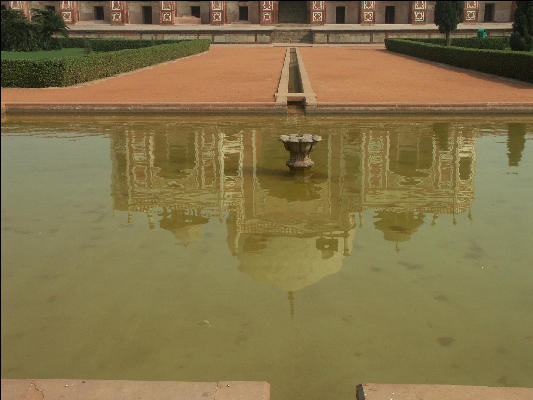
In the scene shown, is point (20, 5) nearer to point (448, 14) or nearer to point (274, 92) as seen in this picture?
point (448, 14)

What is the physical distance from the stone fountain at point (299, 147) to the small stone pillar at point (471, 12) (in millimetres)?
47688

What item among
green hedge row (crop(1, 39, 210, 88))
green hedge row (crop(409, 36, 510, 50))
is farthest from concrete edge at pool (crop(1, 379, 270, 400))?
green hedge row (crop(409, 36, 510, 50))

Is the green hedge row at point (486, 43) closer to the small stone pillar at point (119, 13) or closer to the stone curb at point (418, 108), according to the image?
the stone curb at point (418, 108)

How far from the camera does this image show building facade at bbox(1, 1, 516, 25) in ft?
164

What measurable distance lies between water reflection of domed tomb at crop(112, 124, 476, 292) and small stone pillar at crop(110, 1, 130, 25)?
44.4m

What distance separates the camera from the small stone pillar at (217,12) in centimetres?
5016

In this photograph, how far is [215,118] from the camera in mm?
12047

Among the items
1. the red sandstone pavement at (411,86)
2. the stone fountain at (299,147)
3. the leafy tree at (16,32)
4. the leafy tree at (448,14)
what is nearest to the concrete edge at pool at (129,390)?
the stone fountain at (299,147)

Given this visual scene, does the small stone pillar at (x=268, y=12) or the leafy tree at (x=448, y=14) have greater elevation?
the small stone pillar at (x=268, y=12)

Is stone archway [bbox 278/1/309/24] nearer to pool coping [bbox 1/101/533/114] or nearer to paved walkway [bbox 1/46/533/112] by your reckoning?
paved walkway [bbox 1/46/533/112]

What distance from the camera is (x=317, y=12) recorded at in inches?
1994

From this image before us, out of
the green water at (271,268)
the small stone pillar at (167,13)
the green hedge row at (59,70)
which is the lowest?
the green water at (271,268)

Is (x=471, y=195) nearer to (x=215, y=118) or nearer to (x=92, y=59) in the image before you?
(x=215, y=118)

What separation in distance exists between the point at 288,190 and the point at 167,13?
47259 mm
